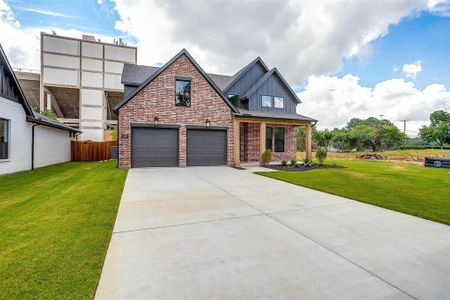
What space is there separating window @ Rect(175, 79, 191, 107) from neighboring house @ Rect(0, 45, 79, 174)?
7.61m

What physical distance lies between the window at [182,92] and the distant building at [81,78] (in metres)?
25.5

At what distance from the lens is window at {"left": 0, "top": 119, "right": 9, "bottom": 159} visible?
9.77m

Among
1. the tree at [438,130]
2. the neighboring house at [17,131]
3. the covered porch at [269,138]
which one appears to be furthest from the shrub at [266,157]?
the tree at [438,130]

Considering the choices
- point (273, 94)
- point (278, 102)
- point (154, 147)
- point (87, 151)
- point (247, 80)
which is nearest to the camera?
point (154, 147)

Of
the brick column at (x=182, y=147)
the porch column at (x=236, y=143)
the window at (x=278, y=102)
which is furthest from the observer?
the window at (x=278, y=102)

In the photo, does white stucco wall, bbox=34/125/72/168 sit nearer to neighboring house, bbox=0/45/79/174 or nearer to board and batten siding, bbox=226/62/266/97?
neighboring house, bbox=0/45/79/174

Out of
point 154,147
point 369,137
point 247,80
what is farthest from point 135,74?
point 369,137

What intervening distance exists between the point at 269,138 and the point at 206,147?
17.4 ft

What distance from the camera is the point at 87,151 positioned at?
60.9 ft

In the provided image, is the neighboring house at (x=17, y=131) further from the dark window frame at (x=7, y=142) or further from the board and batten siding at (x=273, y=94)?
the board and batten siding at (x=273, y=94)

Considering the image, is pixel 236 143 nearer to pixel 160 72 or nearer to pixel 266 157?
pixel 266 157

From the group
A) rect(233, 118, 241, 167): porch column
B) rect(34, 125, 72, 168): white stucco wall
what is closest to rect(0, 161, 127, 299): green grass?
rect(233, 118, 241, 167): porch column

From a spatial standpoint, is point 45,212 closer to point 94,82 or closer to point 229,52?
point 229,52

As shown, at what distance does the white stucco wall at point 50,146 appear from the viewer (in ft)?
41.6
